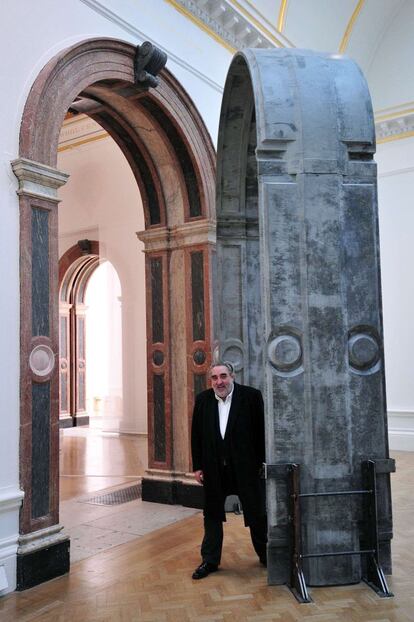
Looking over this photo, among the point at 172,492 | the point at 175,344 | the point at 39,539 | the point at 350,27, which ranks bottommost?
the point at 172,492

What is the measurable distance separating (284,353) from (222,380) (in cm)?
55

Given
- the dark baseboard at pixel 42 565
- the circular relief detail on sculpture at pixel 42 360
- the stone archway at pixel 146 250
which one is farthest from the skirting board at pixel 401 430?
the circular relief detail on sculpture at pixel 42 360

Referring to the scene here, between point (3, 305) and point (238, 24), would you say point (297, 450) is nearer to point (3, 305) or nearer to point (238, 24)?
point (3, 305)

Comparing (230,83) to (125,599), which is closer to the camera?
(125,599)

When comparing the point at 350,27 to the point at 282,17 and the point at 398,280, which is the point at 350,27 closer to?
the point at 282,17

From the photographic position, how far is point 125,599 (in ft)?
12.7

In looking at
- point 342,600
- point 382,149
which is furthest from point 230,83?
point 382,149

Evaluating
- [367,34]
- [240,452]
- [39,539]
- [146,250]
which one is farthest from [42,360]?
[367,34]

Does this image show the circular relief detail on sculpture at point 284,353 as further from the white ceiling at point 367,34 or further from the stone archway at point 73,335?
the stone archway at point 73,335

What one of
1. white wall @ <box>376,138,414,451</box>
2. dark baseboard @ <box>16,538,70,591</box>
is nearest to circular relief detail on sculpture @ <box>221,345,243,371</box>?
dark baseboard @ <box>16,538,70,591</box>

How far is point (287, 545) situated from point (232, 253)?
9.56 ft

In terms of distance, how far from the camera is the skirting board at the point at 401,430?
946 cm

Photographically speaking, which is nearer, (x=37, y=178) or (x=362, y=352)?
(x=362, y=352)

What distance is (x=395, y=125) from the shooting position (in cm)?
980
